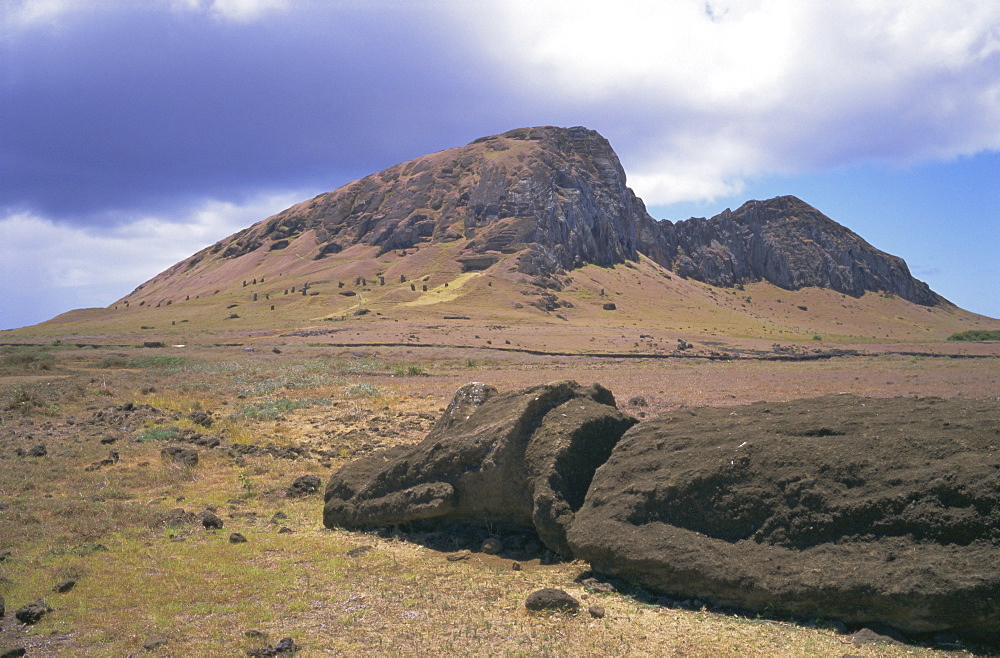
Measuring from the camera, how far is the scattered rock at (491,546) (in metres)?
8.70

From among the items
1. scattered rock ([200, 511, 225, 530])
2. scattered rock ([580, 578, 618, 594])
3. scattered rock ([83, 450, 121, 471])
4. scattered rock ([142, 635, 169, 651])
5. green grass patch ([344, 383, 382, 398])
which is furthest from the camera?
green grass patch ([344, 383, 382, 398])

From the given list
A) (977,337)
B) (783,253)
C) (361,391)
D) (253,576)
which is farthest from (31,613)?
(783,253)

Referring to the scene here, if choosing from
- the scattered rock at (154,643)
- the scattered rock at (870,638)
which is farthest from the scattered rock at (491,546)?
the scattered rock at (870,638)

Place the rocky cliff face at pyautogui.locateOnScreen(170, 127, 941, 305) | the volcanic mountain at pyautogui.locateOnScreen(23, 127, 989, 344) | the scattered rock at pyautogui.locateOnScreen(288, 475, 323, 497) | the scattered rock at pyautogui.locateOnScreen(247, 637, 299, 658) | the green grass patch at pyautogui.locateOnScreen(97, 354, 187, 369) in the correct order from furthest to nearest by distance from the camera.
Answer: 1. the rocky cliff face at pyautogui.locateOnScreen(170, 127, 941, 305)
2. the volcanic mountain at pyautogui.locateOnScreen(23, 127, 989, 344)
3. the green grass patch at pyautogui.locateOnScreen(97, 354, 187, 369)
4. the scattered rock at pyautogui.locateOnScreen(288, 475, 323, 497)
5. the scattered rock at pyautogui.locateOnScreen(247, 637, 299, 658)

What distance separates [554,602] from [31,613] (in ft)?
17.9

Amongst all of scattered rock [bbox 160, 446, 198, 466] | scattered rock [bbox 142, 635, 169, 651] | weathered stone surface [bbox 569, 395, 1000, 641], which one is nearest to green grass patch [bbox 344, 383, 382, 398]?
scattered rock [bbox 160, 446, 198, 466]

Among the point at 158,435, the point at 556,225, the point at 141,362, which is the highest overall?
the point at 556,225

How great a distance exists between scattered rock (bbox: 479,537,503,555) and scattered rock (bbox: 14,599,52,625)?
5.09m

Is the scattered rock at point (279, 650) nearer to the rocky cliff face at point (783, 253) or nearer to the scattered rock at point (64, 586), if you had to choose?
the scattered rock at point (64, 586)

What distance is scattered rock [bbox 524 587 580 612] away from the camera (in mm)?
6570

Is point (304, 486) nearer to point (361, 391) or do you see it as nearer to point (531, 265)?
point (361, 391)

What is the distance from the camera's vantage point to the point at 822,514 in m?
6.46

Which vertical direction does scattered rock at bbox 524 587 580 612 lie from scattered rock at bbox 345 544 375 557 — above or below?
above

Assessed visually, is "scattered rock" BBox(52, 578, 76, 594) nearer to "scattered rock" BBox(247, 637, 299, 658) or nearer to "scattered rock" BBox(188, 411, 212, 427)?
"scattered rock" BBox(247, 637, 299, 658)
